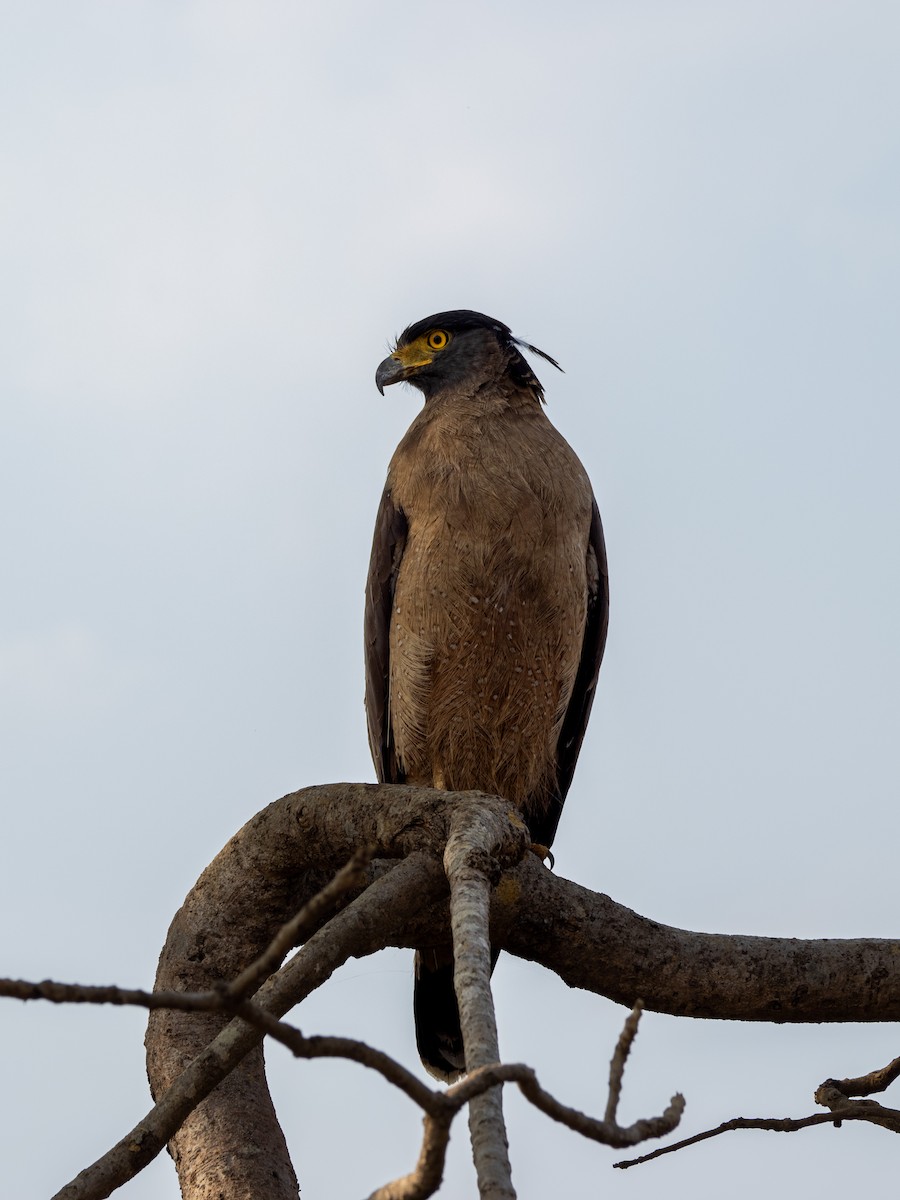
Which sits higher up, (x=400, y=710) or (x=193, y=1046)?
(x=400, y=710)

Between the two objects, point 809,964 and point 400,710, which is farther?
point 400,710

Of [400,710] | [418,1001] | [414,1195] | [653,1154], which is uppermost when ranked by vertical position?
[400,710]

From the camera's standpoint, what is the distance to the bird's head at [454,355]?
6.41 meters

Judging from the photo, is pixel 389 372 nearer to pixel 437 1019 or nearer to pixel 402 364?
pixel 402 364

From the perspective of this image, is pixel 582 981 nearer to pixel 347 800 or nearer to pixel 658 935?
pixel 658 935

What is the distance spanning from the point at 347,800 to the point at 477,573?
54.4 inches

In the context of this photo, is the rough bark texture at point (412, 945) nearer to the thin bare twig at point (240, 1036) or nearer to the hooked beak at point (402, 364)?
the thin bare twig at point (240, 1036)

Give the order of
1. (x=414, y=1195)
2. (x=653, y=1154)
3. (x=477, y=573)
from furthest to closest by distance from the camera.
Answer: (x=477, y=573)
(x=653, y=1154)
(x=414, y=1195)

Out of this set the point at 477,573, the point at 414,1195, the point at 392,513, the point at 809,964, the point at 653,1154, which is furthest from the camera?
the point at 392,513

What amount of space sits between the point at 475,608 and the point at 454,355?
1.56 metres

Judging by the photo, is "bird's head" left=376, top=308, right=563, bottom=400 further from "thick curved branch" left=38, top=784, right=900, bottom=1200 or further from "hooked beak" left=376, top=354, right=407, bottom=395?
"thick curved branch" left=38, top=784, right=900, bottom=1200

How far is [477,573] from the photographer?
216 inches

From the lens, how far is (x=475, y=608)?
5.48 meters

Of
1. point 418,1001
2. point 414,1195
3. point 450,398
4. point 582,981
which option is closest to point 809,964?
point 582,981
